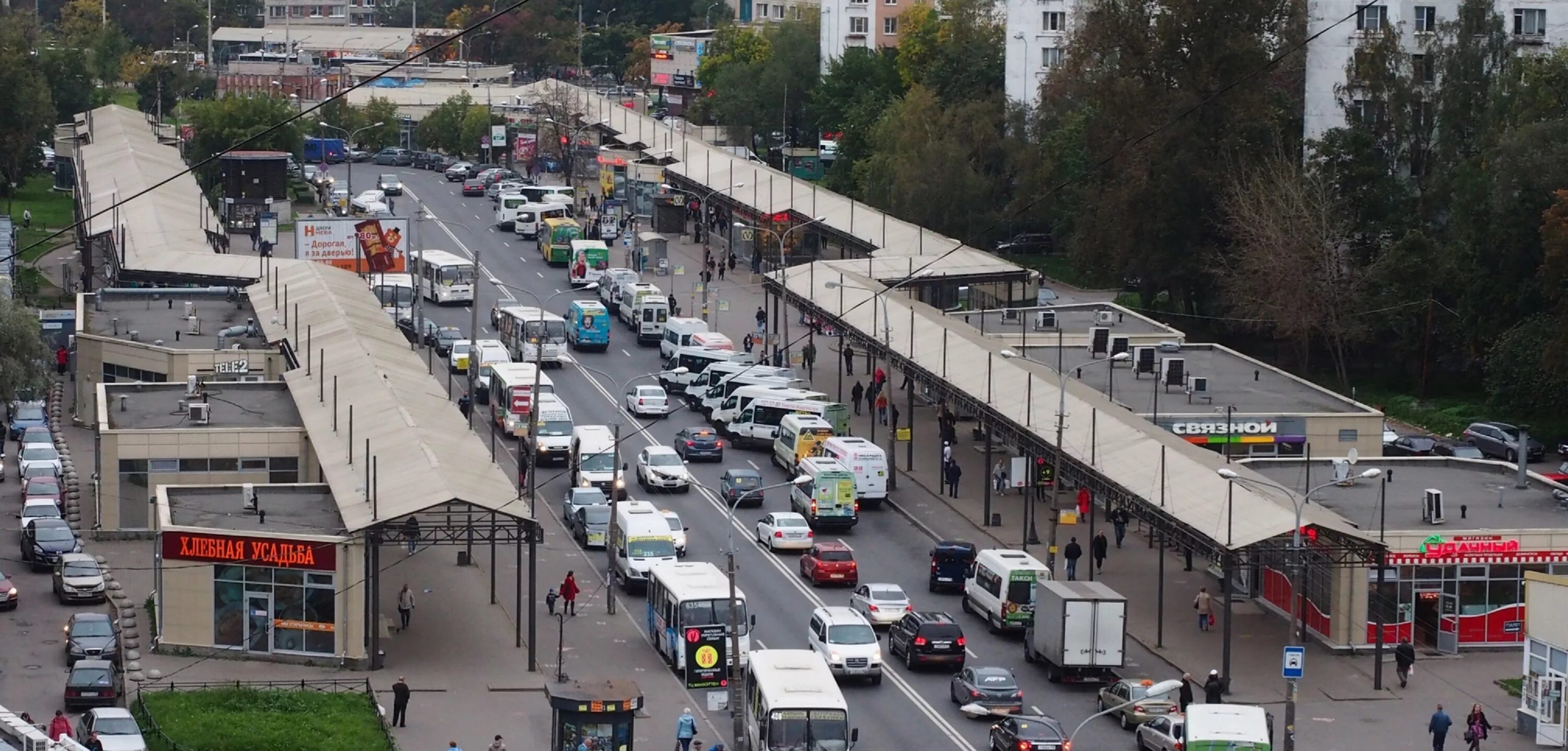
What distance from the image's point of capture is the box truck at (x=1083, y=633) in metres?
51.8

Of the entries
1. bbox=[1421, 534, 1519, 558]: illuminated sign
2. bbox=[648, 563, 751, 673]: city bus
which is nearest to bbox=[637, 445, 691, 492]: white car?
bbox=[648, 563, 751, 673]: city bus

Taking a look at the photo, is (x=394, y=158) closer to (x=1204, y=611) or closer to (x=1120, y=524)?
(x=1120, y=524)

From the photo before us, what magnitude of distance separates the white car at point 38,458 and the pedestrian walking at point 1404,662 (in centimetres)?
3725

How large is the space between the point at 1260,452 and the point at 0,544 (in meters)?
35.2

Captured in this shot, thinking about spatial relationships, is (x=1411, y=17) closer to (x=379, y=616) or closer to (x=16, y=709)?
(x=379, y=616)

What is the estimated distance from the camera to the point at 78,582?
187 ft

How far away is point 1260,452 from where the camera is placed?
69.9m

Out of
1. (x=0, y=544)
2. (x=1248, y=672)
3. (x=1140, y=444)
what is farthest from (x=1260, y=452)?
(x=0, y=544)

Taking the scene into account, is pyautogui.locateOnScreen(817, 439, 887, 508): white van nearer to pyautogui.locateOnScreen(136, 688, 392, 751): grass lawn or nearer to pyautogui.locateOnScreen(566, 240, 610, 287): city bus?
pyautogui.locateOnScreen(136, 688, 392, 751): grass lawn

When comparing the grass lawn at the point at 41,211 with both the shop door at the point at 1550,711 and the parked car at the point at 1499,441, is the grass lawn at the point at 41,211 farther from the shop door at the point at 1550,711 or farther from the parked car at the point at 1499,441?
the shop door at the point at 1550,711

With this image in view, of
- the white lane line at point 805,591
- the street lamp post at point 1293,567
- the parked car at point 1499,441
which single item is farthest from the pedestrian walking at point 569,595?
the parked car at point 1499,441

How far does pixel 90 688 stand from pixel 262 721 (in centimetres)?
421

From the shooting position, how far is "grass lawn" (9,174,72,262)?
120 m

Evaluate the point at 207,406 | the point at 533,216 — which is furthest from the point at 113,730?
the point at 533,216
